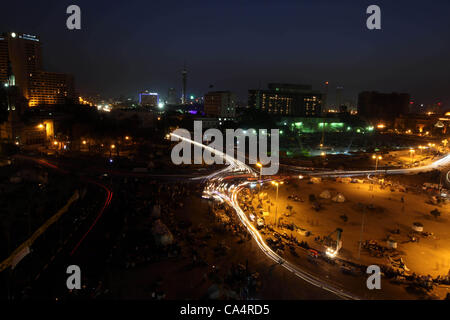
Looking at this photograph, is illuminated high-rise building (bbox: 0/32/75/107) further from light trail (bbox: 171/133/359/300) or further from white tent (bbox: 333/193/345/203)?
white tent (bbox: 333/193/345/203)

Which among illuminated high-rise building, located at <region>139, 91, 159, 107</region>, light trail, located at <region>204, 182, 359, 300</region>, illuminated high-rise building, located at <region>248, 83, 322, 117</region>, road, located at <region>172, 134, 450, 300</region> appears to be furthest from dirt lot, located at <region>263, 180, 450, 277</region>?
illuminated high-rise building, located at <region>139, 91, 159, 107</region>

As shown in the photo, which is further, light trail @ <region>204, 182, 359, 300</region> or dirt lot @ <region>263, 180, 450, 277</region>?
dirt lot @ <region>263, 180, 450, 277</region>

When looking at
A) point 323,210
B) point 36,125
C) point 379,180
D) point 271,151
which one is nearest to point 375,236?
point 323,210

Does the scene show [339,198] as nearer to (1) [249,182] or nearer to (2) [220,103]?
(1) [249,182]

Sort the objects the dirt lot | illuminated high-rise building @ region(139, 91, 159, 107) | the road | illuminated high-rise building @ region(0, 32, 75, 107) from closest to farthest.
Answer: the road, the dirt lot, illuminated high-rise building @ region(0, 32, 75, 107), illuminated high-rise building @ region(139, 91, 159, 107)

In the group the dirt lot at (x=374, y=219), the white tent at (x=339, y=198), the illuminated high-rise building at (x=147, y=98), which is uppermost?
the illuminated high-rise building at (x=147, y=98)

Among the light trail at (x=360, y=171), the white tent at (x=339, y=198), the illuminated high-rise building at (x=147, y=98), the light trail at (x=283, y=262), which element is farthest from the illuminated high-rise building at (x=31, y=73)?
the illuminated high-rise building at (x=147, y=98)

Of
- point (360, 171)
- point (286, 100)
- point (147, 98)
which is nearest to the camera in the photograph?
point (360, 171)

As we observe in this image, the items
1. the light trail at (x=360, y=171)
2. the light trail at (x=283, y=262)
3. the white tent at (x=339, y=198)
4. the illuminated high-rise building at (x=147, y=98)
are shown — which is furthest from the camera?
the illuminated high-rise building at (x=147, y=98)

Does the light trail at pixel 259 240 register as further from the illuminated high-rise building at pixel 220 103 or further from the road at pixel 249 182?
the illuminated high-rise building at pixel 220 103

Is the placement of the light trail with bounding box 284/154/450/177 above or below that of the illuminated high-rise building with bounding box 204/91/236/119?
below

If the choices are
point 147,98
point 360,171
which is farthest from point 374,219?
point 147,98

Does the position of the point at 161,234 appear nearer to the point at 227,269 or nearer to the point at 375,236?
the point at 227,269
